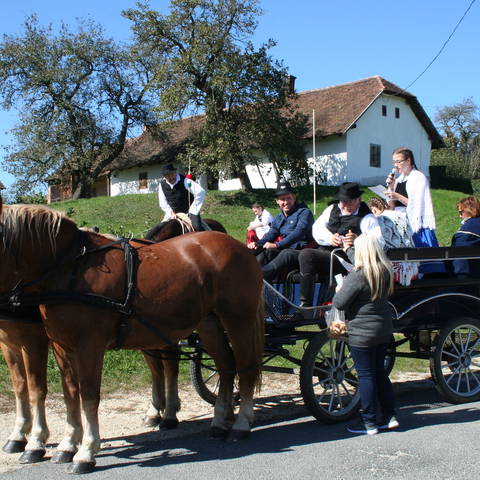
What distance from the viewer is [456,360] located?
620cm

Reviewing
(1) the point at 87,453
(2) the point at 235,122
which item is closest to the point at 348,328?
(1) the point at 87,453

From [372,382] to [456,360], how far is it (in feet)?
5.44

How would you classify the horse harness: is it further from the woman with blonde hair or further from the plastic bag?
the woman with blonde hair

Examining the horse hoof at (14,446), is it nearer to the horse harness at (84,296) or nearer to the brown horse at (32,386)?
the brown horse at (32,386)

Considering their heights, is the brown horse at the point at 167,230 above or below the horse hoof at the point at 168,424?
above

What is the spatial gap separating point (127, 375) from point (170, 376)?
175 cm

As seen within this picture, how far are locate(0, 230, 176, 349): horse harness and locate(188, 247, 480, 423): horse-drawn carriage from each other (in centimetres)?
123

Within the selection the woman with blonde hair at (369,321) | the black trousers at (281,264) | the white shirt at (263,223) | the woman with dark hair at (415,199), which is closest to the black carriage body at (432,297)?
the woman with dark hair at (415,199)

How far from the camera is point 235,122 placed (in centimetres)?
2730

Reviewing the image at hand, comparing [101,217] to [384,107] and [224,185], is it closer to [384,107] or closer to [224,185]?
[224,185]

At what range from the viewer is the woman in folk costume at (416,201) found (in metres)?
6.77

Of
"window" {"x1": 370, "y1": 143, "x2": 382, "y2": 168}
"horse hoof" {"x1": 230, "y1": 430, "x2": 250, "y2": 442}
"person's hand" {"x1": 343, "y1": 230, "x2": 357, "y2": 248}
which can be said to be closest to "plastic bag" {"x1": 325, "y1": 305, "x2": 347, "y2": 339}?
"person's hand" {"x1": 343, "y1": 230, "x2": 357, "y2": 248}

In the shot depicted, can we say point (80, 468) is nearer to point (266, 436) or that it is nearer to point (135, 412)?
point (266, 436)

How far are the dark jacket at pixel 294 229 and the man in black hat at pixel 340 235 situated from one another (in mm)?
214
